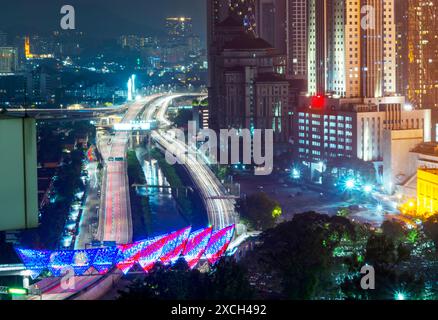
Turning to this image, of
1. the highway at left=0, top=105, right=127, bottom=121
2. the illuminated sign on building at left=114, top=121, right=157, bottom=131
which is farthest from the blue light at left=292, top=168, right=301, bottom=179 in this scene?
the highway at left=0, top=105, right=127, bottom=121

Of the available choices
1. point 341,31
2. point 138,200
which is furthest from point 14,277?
point 341,31

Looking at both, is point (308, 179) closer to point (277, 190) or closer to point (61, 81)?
point (277, 190)

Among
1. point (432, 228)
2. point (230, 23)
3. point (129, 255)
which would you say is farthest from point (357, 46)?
point (129, 255)

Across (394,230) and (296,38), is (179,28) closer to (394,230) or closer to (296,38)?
(296,38)

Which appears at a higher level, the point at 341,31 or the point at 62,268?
the point at 341,31

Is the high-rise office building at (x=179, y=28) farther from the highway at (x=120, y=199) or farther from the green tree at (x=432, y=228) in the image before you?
the green tree at (x=432, y=228)

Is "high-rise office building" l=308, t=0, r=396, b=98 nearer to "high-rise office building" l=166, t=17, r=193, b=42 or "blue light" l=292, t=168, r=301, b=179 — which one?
"blue light" l=292, t=168, r=301, b=179
